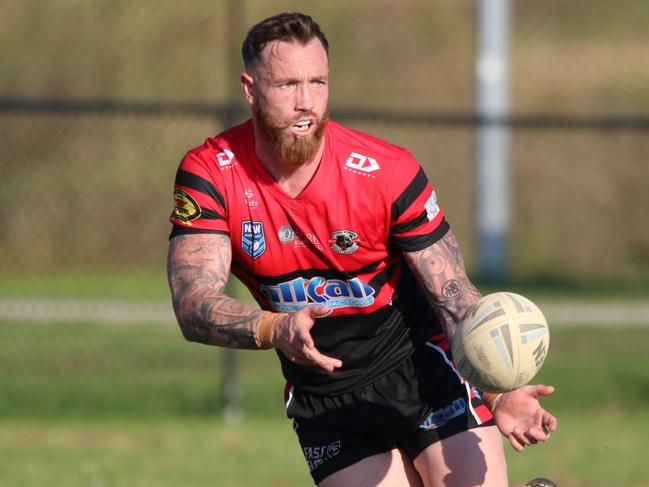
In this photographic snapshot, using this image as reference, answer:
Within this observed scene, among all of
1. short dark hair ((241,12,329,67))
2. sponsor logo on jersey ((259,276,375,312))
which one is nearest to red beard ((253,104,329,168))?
short dark hair ((241,12,329,67))

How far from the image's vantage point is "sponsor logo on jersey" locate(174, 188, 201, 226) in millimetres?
4555

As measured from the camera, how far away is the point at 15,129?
60.9ft

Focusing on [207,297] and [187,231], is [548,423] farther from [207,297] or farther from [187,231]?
[187,231]

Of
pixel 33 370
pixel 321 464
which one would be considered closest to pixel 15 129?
pixel 33 370

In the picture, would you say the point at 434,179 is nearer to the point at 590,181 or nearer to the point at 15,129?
the point at 590,181

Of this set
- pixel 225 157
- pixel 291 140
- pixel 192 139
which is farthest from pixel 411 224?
pixel 192 139

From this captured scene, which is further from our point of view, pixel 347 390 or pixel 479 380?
pixel 347 390

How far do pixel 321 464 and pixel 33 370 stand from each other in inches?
264

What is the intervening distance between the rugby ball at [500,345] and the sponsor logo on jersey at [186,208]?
114 centimetres

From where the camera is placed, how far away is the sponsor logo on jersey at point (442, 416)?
16.0ft

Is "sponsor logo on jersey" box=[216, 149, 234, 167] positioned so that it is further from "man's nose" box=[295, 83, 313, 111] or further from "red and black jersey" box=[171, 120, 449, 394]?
"man's nose" box=[295, 83, 313, 111]

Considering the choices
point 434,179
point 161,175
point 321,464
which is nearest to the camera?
point 321,464

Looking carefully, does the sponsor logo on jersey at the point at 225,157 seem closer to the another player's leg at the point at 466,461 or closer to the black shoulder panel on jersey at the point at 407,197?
the black shoulder panel on jersey at the point at 407,197

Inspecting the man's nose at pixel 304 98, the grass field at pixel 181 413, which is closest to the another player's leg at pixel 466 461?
the man's nose at pixel 304 98
